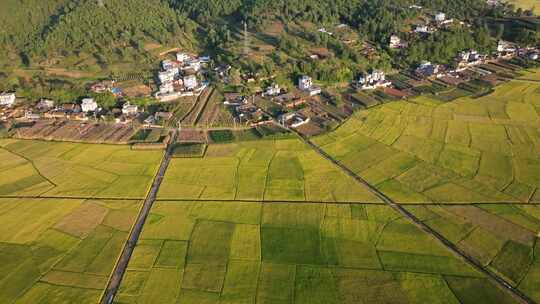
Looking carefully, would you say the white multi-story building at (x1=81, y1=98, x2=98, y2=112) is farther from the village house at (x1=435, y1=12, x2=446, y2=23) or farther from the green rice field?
the village house at (x1=435, y1=12, x2=446, y2=23)

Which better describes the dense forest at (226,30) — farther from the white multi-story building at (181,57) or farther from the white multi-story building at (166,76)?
the white multi-story building at (166,76)

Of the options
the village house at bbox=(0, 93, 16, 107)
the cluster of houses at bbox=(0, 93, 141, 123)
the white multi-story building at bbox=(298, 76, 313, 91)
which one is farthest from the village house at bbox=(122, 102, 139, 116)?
the white multi-story building at bbox=(298, 76, 313, 91)

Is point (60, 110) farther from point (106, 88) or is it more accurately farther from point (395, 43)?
point (395, 43)

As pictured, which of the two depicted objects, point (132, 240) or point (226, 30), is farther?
point (226, 30)

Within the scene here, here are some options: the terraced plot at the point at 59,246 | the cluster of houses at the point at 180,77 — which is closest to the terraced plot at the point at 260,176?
the terraced plot at the point at 59,246

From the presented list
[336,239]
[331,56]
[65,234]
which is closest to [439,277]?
[336,239]

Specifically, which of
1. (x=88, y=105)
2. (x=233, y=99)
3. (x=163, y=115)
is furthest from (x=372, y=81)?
(x=88, y=105)

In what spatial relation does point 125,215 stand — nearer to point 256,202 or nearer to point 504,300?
point 256,202

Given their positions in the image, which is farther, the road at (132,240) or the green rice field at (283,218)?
the green rice field at (283,218)
